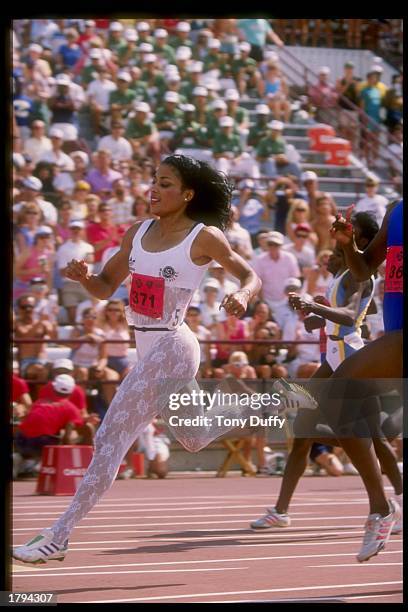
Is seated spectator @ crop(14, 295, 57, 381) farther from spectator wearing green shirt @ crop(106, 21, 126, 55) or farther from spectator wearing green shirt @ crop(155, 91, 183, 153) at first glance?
spectator wearing green shirt @ crop(106, 21, 126, 55)

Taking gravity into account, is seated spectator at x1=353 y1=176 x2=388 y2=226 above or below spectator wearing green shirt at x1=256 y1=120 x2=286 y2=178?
below

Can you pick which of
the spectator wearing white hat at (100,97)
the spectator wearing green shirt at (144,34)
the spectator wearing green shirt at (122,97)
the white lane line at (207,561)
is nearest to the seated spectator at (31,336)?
the spectator wearing white hat at (100,97)

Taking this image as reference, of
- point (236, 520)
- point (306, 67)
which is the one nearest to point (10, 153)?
point (236, 520)

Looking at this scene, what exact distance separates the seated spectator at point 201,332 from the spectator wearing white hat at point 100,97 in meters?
3.72

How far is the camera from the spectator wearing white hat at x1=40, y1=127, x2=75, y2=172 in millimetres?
16453

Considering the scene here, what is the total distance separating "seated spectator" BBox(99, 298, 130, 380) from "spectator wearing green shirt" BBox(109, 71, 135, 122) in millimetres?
4040

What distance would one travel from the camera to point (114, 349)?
1435 cm

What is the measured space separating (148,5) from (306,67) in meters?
17.3

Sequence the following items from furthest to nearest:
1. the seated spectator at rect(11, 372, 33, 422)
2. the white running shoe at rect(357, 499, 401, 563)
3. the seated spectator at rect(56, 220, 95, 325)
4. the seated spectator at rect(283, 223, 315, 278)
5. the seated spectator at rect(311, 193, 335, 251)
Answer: the seated spectator at rect(311, 193, 335, 251) < the seated spectator at rect(283, 223, 315, 278) < the seated spectator at rect(56, 220, 95, 325) < the seated spectator at rect(11, 372, 33, 422) < the white running shoe at rect(357, 499, 401, 563)

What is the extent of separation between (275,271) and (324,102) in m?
6.50

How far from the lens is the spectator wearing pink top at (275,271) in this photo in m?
15.7

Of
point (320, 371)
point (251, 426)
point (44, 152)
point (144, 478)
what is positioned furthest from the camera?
point (44, 152)

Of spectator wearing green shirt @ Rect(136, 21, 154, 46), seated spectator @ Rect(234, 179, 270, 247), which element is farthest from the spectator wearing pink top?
spectator wearing green shirt @ Rect(136, 21, 154, 46)
